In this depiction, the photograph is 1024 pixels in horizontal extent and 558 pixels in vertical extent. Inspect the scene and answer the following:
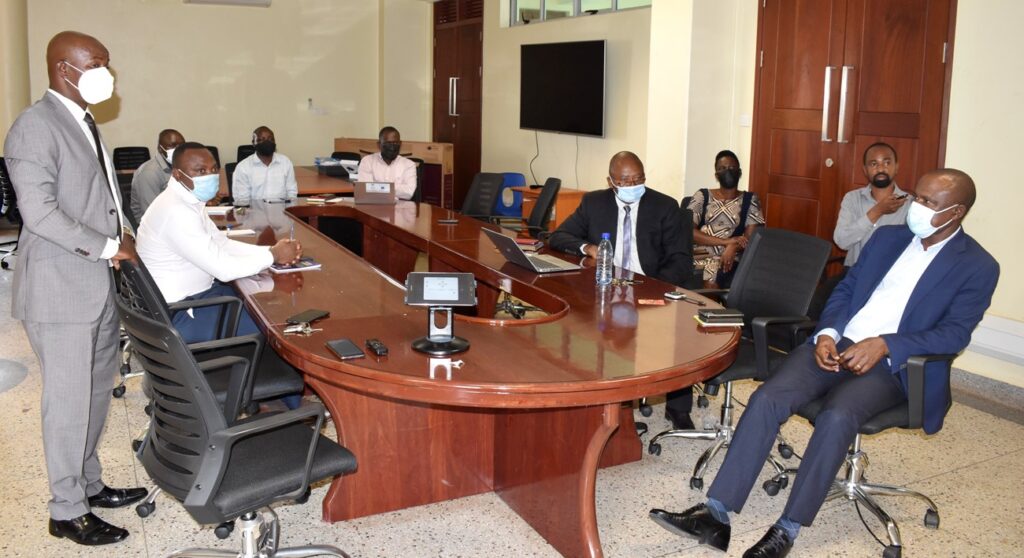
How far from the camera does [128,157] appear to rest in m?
9.90

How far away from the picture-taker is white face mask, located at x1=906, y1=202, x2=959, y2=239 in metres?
3.30

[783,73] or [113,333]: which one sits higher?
[783,73]

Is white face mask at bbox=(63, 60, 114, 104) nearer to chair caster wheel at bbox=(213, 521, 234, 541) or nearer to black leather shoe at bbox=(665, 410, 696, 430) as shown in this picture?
chair caster wheel at bbox=(213, 521, 234, 541)

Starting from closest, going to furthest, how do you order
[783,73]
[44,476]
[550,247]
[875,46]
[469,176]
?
[44,476]
[550,247]
[875,46]
[783,73]
[469,176]

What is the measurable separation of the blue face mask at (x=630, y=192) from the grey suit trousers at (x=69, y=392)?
7.70 feet

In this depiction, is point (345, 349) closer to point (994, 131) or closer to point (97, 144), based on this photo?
point (97, 144)

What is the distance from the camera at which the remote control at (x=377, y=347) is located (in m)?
2.80

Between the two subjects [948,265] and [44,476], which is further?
[44,476]

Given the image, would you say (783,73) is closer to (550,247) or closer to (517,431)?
(550,247)

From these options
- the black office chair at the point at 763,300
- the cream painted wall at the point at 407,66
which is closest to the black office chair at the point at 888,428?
the black office chair at the point at 763,300

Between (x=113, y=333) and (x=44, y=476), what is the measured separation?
94 centimetres

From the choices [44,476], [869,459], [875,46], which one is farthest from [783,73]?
[44,476]

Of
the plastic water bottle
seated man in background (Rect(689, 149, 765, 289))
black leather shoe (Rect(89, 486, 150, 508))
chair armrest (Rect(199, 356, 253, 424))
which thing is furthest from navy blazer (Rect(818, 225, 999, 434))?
black leather shoe (Rect(89, 486, 150, 508))

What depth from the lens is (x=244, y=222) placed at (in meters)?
5.71
